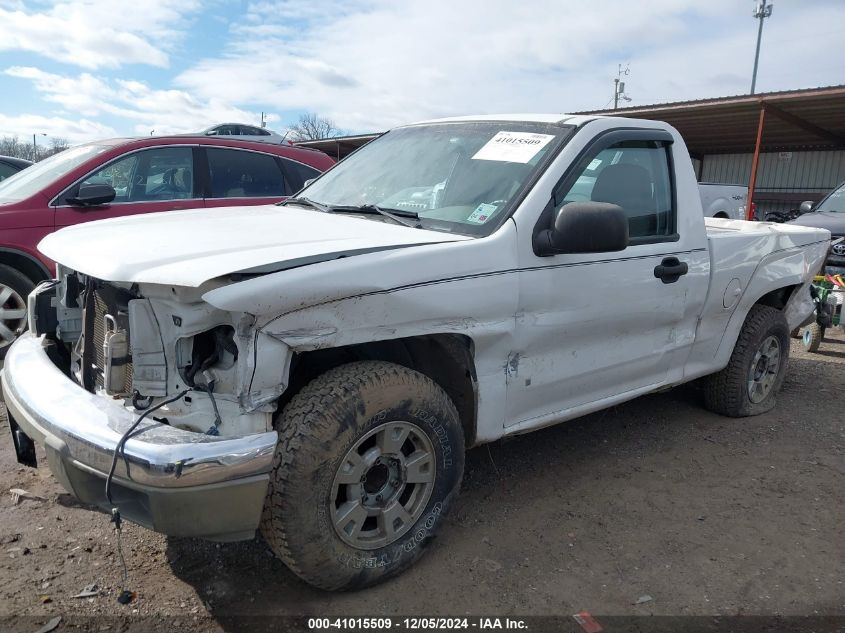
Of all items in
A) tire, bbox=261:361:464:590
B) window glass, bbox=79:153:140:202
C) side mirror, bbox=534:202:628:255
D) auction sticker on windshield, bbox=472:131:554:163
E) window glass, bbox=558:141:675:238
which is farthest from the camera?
window glass, bbox=79:153:140:202

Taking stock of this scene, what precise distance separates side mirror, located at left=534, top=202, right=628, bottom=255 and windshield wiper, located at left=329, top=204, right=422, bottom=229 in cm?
63

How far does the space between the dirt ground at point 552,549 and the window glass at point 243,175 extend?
294 cm

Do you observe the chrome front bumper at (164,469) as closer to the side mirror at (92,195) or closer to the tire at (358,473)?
the tire at (358,473)

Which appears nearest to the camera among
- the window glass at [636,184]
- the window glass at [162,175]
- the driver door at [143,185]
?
the window glass at [636,184]

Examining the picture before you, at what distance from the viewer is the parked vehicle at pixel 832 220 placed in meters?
8.66

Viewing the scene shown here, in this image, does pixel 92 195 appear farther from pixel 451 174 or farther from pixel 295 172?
pixel 451 174

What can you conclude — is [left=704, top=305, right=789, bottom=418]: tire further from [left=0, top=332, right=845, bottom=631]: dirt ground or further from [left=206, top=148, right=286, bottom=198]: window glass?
[left=206, top=148, right=286, bottom=198]: window glass

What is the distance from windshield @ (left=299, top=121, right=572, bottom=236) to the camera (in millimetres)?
3111

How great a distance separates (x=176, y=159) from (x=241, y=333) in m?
4.41

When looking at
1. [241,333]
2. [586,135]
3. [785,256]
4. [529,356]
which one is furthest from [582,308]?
[785,256]

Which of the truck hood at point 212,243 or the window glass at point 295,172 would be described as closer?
the truck hood at point 212,243

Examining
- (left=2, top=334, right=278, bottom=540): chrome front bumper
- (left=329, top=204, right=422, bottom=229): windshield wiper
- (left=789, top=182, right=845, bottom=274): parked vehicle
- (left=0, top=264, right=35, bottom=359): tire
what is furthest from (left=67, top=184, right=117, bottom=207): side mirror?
(left=789, top=182, right=845, bottom=274): parked vehicle

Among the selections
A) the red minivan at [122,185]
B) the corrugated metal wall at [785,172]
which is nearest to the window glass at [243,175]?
the red minivan at [122,185]

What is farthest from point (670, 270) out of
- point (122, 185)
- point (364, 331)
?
point (122, 185)
